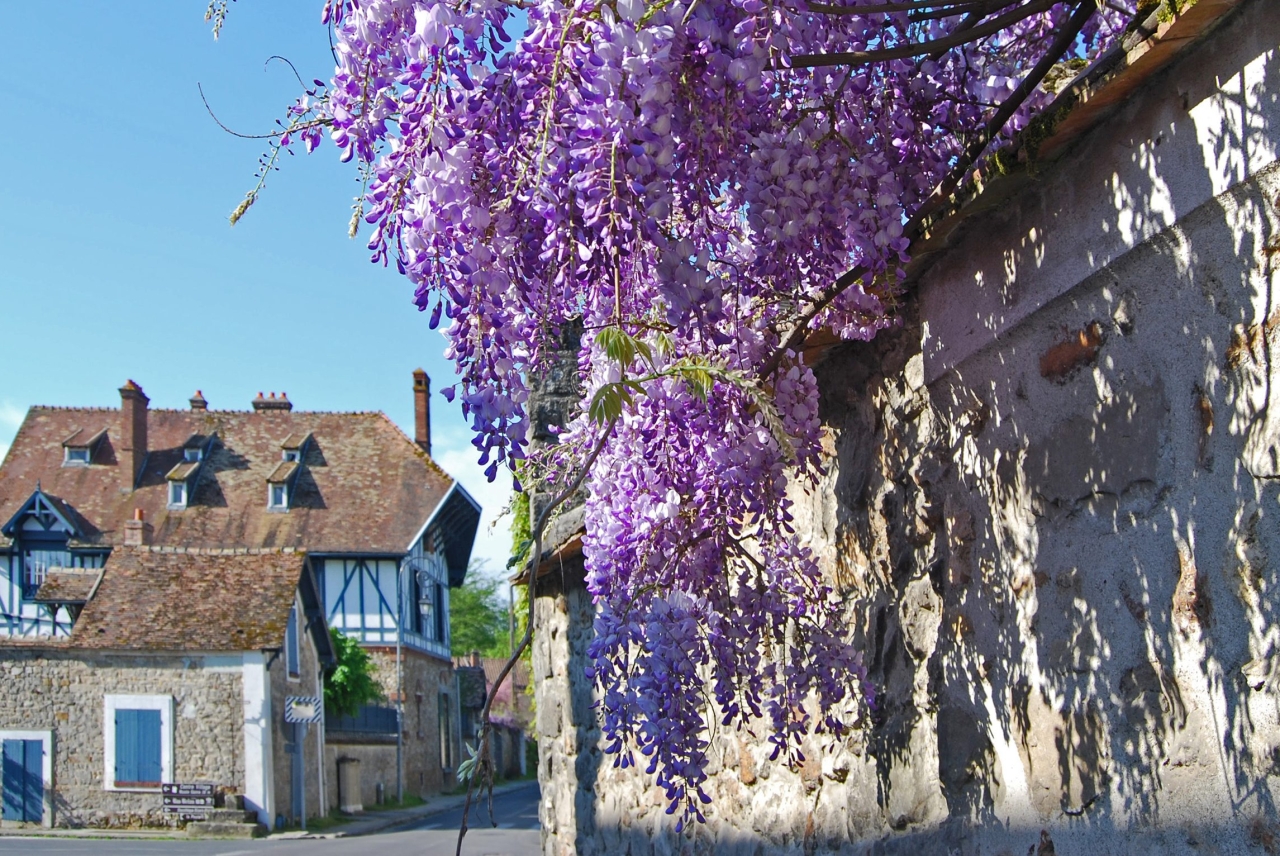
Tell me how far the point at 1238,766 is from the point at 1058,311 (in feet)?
2.91

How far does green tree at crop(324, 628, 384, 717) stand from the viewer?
27125 mm

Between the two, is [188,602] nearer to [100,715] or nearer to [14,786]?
[100,715]

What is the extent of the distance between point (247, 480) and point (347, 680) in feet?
23.2

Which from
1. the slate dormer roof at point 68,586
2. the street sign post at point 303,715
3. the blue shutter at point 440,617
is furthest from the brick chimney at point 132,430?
the street sign post at point 303,715

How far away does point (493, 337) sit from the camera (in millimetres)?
2258

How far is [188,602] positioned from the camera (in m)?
22.8

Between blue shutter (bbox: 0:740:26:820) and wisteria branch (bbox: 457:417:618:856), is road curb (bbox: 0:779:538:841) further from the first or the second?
wisteria branch (bbox: 457:417:618:856)

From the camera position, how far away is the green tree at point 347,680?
27125mm

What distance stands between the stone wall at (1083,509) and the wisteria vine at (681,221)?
174 millimetres

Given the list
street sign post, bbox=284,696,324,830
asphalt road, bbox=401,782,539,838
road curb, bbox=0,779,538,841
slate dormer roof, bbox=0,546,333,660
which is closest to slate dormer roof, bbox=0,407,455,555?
slate dormer roof, bbox=0,546,333,660

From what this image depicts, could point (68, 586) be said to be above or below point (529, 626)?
above

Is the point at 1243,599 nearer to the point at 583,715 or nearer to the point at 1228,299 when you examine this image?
the point at 1228,299

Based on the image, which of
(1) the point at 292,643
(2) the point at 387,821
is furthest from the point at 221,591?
(2) the point at 387,821

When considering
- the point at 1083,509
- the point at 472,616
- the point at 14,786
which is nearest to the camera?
the point at 1083,509
